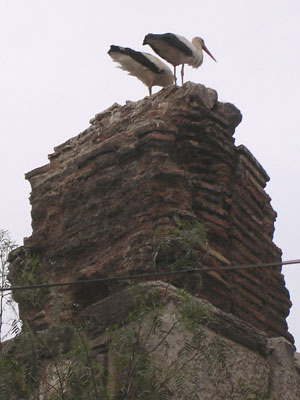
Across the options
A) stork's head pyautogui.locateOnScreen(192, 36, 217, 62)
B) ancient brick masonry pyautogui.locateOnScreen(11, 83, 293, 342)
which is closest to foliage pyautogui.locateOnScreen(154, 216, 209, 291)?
ancient brick masonry pyautogui.locateOnScreen(11, 83, 293, 342)

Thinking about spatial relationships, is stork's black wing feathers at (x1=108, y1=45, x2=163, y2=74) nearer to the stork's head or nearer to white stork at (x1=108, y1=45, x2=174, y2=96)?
white stork at (x1=108, y1=45, x2=174, y2=96)

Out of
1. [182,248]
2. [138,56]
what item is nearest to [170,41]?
[138,56]

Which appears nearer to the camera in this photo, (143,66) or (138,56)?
(138,56)

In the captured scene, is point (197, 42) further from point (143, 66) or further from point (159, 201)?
point (159, 201)

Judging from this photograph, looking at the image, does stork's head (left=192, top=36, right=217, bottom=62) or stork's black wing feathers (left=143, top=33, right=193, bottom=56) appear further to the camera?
stork's head (left=192, top=36, right=217, bottom=62)

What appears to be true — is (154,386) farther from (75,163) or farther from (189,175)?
(75,163)

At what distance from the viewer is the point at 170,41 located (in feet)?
28.6

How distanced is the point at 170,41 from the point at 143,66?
0.49 metres

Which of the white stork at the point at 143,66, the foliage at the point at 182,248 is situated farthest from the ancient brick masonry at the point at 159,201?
the white stork at the point at 143,66

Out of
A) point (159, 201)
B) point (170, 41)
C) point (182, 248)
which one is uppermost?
point (170, 41)

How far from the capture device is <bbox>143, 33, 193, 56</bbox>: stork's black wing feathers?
8.59 metres

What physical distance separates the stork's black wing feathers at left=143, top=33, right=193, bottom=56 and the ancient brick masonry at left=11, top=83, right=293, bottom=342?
8.88ft

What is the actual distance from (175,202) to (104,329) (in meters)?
0.88

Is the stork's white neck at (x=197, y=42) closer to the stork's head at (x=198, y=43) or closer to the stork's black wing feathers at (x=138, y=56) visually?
the stork's head at (x=198, y=43)
